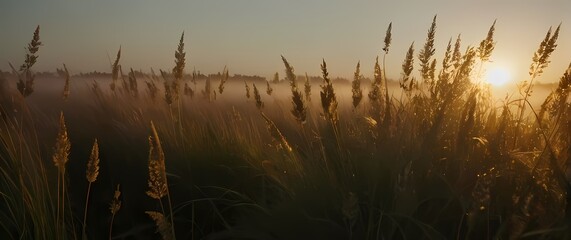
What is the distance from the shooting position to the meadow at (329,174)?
1.76 meters

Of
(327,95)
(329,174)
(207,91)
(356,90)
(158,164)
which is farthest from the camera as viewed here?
(207,91)

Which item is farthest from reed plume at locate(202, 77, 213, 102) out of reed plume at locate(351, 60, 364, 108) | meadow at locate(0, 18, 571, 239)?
reed plume at locate(351, 60, 364, 108)

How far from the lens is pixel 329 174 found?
78.5 inches

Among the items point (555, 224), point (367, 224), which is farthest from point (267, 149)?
point (555, 224)

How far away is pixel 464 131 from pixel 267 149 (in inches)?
42.0

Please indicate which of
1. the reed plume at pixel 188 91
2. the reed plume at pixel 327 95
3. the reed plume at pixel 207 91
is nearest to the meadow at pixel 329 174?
the reed plume at pixel 327 95

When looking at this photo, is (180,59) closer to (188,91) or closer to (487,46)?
(487,46)

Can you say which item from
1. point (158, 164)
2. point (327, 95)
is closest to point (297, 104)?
point (327, 95)

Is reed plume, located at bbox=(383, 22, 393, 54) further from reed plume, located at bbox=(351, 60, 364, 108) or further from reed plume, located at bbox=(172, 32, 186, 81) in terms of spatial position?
reed plume, located at bbox=(172, 32, 186, 81)

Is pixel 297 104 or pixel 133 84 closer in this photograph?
pixel 297 104

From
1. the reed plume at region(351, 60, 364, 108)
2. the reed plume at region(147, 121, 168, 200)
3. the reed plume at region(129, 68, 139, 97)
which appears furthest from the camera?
the reed plume at region(129, 68, 139, 97)

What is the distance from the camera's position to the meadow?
5.78 ft

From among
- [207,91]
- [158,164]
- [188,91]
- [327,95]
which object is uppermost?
[327,95]

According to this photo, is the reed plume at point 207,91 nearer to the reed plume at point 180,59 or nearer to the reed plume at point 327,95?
the reed plume at point 180,59
